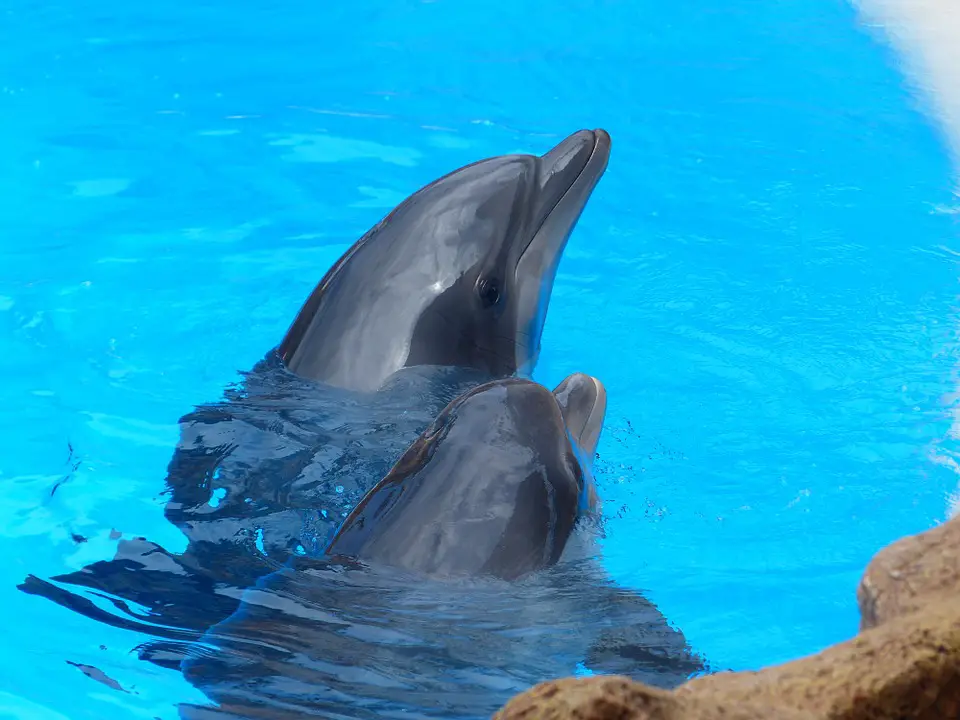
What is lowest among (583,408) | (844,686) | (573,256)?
(583,408)

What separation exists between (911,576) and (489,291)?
3.11 metres

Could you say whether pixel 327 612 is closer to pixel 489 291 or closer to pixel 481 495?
pixel 481 495

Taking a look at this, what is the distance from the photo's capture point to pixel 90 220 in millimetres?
8062

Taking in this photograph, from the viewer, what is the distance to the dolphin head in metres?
5.10

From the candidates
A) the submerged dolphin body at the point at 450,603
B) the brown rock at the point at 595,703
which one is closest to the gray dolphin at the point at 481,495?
the submerged dolphin body at the point at 450,603

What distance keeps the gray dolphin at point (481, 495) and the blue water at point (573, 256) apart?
0.31 m

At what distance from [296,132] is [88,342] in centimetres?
314

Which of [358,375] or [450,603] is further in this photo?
[358,375]

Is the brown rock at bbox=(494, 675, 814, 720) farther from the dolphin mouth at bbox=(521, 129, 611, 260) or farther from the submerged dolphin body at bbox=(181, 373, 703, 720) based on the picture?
the dolphin mouth at bbox=(521, 129, 611, 260)

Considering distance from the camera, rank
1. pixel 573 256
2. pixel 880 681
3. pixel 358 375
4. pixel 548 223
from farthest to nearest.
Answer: pixel 573 256 → pixel 548 223 → pixel 358 375 → pixel 880 681

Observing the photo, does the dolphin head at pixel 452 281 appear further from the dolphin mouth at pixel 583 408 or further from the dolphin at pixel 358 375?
the dolphin mouth at pixel 583 408

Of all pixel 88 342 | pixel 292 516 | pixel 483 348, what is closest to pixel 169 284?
pixel 88 342

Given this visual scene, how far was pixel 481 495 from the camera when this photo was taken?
383 centimetres

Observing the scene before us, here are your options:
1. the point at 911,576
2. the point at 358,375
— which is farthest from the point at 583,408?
the point at 911,576
